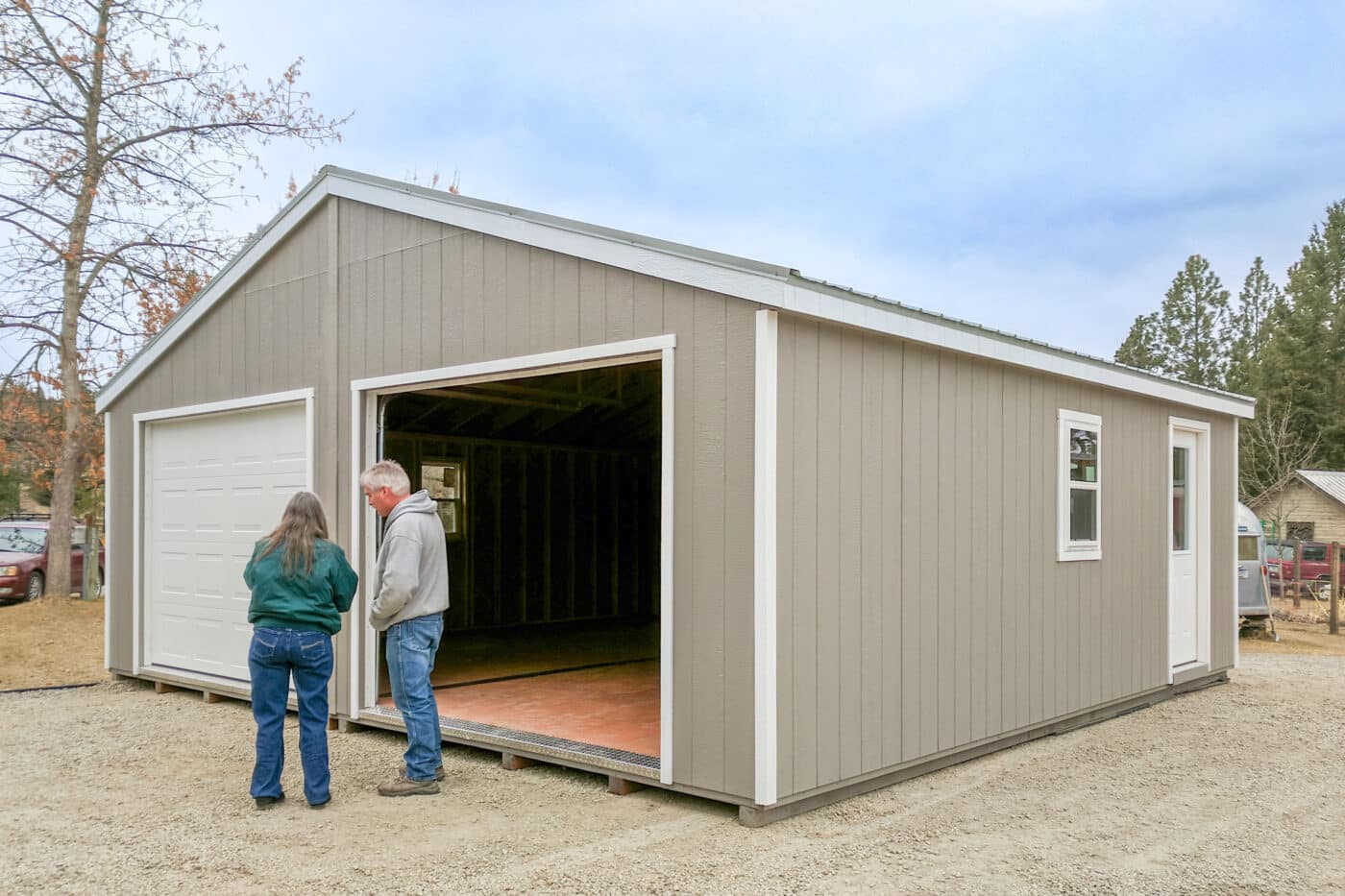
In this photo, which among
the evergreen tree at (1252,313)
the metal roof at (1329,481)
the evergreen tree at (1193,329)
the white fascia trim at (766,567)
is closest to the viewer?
the white fascia trim at (766,567)

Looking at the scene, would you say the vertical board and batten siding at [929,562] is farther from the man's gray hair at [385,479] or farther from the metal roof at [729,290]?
the man's gray hair at [385,479]

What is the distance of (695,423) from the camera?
501 centimetres

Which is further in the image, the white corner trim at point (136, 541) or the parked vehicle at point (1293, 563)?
the parked vehicle at point (1293, 563)

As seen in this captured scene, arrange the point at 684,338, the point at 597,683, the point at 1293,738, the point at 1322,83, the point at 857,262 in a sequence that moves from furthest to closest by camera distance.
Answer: the point at 857,262 → the point at 1322,83 → the point at 597,683 → the point at 1293,738 → the point at 684,338

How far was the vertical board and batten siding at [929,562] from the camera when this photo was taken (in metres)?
4.97

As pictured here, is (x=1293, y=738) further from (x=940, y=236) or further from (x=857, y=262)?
(x=857, y=262)

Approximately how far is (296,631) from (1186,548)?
23.8 feet

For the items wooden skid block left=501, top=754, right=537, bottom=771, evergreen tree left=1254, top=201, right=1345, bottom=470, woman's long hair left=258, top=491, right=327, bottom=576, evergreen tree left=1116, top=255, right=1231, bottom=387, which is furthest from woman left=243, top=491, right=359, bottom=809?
evergreen tree left=1116, top=255, right=1231, bottom=387

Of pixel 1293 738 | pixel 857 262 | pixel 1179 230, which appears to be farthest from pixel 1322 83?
pixel 1293 738

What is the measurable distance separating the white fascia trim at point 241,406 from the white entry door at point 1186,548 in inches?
262

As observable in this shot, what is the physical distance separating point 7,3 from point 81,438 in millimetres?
5518

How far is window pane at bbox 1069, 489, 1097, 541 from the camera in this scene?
284 inches

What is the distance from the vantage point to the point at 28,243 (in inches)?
538

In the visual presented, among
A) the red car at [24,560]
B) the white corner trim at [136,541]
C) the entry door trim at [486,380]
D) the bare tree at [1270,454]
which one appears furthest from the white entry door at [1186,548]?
the bare tree at [1270,454]
